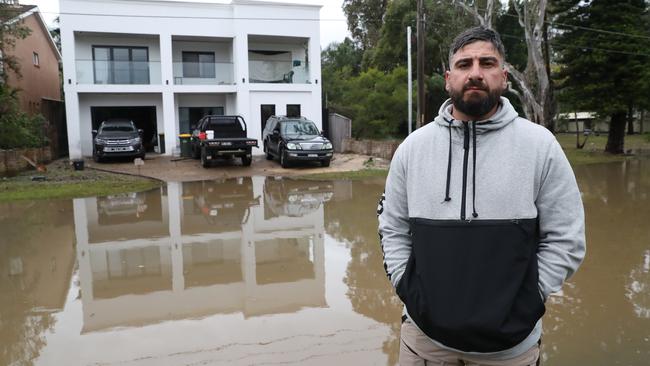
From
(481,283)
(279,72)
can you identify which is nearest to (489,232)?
(481,283)

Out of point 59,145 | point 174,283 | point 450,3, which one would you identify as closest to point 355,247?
point 174,283

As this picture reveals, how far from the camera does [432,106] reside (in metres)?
30.3

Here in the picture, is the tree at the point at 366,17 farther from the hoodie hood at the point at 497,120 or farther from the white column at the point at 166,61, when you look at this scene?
the hoodie hood at the point at 497,120

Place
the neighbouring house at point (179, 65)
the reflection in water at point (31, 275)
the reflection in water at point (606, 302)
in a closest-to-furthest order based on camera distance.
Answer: the reflection in water at point (606, 302)
the reflection in water at point (31, 275)
the neighbouring house at point (179, 65)

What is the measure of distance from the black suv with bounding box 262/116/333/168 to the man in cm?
1613

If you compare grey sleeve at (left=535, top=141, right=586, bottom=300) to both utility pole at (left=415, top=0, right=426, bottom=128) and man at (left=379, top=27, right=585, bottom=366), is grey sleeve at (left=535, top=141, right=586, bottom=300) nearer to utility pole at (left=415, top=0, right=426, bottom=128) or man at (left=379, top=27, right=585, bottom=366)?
man at (left=379, top=27, right=585, bottom=366)

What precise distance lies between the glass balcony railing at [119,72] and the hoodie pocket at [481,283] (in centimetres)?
2245

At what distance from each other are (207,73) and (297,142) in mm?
7929

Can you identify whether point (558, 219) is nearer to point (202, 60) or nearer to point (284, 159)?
point (284, 159)

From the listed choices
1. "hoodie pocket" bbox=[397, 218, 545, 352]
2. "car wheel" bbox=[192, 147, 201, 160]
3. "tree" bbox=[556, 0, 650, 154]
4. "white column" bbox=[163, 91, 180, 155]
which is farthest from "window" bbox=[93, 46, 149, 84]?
"hoodie pocket" bbox=[397, 218, 545, 352]

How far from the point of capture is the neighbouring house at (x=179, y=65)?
21.8 metres

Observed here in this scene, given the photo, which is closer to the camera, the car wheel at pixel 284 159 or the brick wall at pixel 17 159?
the brick wall at pixel 17 159

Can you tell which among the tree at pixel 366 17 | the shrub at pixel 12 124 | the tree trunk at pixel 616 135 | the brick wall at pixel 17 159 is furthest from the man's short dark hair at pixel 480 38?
the tree at pixel 366 17

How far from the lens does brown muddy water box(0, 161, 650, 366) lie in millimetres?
4363
